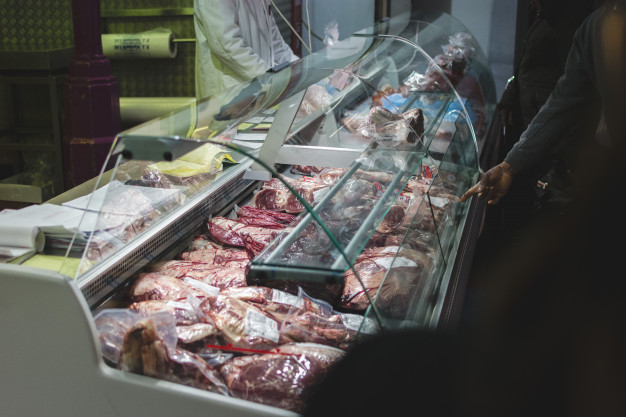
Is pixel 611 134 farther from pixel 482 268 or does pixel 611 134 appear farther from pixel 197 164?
pixel 482 268

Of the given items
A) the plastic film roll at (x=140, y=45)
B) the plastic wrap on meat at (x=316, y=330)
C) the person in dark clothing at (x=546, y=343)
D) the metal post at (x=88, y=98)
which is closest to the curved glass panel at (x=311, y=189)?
the plastic wrap on meat at (x=316, y=330)

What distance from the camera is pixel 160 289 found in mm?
1880

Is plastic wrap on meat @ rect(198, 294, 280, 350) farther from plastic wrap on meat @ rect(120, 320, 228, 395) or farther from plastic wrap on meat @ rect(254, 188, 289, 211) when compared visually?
plastic wrap on meat @ rect(254, 188, 289, 211)

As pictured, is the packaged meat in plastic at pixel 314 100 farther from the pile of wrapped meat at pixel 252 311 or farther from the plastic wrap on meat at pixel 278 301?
the plastic wrap on meat at pixel 278 301

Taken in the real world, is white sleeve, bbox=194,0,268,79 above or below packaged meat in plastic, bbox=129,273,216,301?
above

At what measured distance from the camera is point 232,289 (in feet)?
6.23

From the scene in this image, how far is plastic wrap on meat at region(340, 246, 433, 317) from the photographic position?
5.85 ft

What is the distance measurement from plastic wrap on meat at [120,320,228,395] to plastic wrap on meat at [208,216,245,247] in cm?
84

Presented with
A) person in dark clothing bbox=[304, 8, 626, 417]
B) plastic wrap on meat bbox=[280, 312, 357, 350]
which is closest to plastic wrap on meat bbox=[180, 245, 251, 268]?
plastic wrap on meat bbox=[280, 312, 357, 350]

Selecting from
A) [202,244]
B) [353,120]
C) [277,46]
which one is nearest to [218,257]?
[202,244]

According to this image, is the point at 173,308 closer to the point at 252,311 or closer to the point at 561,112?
the point at 252,311

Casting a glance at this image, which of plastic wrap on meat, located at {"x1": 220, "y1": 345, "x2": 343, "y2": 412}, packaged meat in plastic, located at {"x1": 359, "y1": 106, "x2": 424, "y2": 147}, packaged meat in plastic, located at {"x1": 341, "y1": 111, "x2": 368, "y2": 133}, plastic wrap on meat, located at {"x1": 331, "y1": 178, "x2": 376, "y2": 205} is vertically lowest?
plastic wrap on meat, located at {"x1": 220, "y1": 345, "x2": 343, "y2": 412}

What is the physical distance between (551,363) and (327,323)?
1002 mm

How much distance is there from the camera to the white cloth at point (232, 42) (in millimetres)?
4656
